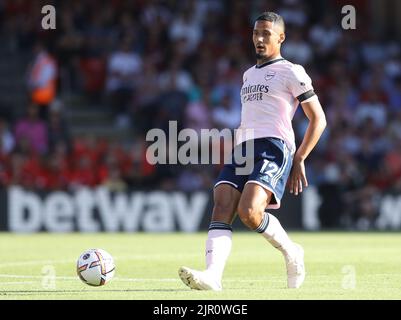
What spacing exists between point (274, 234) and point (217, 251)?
1.92ft

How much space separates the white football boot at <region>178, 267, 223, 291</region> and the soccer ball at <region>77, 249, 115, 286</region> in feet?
3.34

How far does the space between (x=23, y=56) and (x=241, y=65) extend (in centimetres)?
486

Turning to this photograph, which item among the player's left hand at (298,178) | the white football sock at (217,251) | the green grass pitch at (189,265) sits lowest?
the green grass pitch at (189,265)

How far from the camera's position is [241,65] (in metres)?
23.6

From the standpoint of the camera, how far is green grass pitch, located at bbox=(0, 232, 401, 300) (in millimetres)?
8984

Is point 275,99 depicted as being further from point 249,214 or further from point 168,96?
point 168,96

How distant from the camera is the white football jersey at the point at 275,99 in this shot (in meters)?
9.51

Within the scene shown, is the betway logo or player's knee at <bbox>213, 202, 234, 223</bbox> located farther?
the betway logo

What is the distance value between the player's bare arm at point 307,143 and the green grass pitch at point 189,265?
907 mm

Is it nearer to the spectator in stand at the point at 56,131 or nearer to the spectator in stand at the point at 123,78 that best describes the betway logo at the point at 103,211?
the spectator in stand at the point at 56,131

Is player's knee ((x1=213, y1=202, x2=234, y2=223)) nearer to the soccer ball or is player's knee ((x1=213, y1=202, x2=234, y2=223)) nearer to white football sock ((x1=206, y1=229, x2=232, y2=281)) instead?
white football sock ((x1=206, y1=229, x2=232, y2=281))
